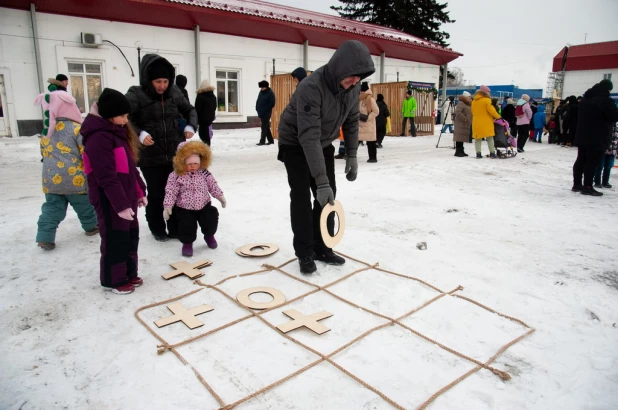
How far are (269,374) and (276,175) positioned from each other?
5847 millimetres

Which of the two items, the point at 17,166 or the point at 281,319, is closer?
the point at 281,319

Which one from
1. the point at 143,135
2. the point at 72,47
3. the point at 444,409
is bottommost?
the point at 444,409

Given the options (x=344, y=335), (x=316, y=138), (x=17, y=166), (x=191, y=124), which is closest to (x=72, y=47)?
(x=17, y=166)

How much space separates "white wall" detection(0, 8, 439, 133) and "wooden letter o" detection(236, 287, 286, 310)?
13.2 m

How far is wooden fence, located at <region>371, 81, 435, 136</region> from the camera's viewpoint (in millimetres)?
16875

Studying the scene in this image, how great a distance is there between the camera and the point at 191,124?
14.0 feet

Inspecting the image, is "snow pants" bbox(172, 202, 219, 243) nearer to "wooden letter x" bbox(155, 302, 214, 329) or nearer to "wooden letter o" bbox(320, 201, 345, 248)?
"wooden letter x" bbox(155, 302, 214, 329)

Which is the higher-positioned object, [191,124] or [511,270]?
[191,124]

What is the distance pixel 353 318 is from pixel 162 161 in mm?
→ 2378

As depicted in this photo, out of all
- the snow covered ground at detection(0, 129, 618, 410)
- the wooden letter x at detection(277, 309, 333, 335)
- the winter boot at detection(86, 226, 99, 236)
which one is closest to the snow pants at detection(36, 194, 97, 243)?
the snow covered ground at detection(0, 129, 618, 410)

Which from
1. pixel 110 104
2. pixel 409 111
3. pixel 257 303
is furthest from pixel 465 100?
pixel 110 104

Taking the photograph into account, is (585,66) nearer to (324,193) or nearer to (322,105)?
(322,105)

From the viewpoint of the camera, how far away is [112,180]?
3039mm

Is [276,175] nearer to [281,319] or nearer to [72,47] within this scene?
[281,319]
